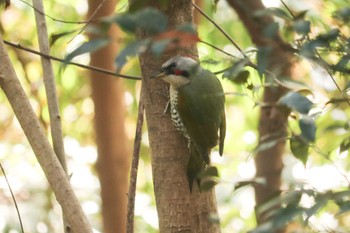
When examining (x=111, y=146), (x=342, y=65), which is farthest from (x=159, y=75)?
(x=111, y=146)

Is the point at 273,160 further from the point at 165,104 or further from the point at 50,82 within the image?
the point at 50,82

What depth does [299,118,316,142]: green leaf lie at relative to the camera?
3.13ft

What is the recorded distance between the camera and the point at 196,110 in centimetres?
180

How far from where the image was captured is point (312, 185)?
1.03m

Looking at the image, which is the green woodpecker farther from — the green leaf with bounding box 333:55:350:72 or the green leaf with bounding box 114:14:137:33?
the green leaf with bounding box 114:14:137:33

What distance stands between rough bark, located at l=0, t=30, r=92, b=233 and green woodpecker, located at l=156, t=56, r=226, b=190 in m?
0.27

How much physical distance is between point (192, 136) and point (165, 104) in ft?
0.31

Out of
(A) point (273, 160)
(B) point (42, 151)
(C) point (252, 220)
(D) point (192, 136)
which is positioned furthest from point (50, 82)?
(C) point (252, 220)

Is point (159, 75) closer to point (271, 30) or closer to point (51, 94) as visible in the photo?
point (51, 94)

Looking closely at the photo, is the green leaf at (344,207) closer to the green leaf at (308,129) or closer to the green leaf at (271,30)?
the green leaf at (308,129)

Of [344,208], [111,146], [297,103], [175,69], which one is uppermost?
[111,146]

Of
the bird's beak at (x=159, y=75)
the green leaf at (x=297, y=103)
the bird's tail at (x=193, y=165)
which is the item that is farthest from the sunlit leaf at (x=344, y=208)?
the bird's beak at (x=159, y=75)

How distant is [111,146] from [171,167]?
1.02 metres

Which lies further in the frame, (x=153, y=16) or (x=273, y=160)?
(x=273, y=160)
